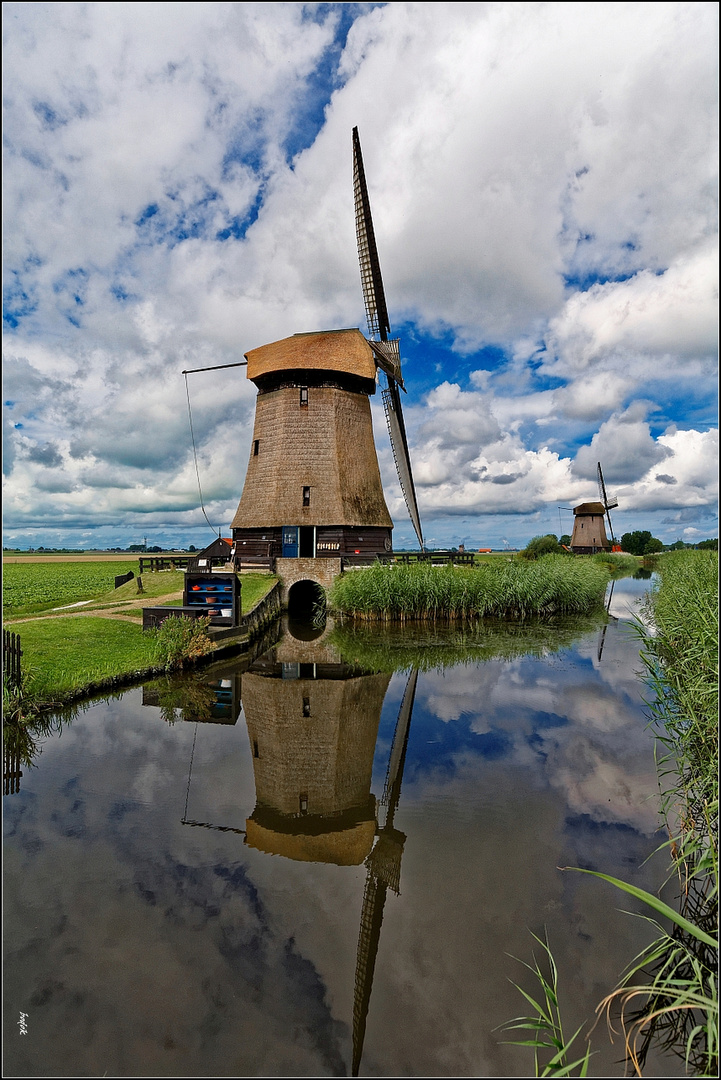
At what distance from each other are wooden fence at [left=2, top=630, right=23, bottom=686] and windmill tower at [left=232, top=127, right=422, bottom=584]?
13.8 m

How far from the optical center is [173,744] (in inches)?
283

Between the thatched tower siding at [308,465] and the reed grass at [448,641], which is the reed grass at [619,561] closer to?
the reed grass at [448,641]

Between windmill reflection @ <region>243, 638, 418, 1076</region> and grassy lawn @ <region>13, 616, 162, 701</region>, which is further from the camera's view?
grassy lawn @ <region>13, 616, 162, 701</region>

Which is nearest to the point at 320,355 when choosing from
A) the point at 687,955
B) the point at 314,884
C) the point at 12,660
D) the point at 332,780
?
the point at 12,660

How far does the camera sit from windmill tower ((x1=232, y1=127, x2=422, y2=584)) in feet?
69.9

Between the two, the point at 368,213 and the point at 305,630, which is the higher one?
the point at 368,213

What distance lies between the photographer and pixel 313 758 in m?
6.79

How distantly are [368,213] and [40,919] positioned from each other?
26056 millimetres

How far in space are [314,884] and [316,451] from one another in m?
18.4

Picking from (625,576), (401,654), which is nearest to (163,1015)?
(401,654)

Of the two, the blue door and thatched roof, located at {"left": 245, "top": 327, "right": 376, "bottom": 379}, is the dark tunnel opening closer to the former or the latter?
the blue door

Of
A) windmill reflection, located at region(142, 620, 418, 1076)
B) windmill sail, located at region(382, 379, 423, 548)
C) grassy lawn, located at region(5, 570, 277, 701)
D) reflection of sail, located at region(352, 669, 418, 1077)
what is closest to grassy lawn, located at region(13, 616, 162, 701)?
grassy lawn, located at region(5, 570, 277, 701)

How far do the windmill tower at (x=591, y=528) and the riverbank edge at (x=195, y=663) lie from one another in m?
38.1

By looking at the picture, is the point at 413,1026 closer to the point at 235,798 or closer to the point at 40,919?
the point at 40,919
